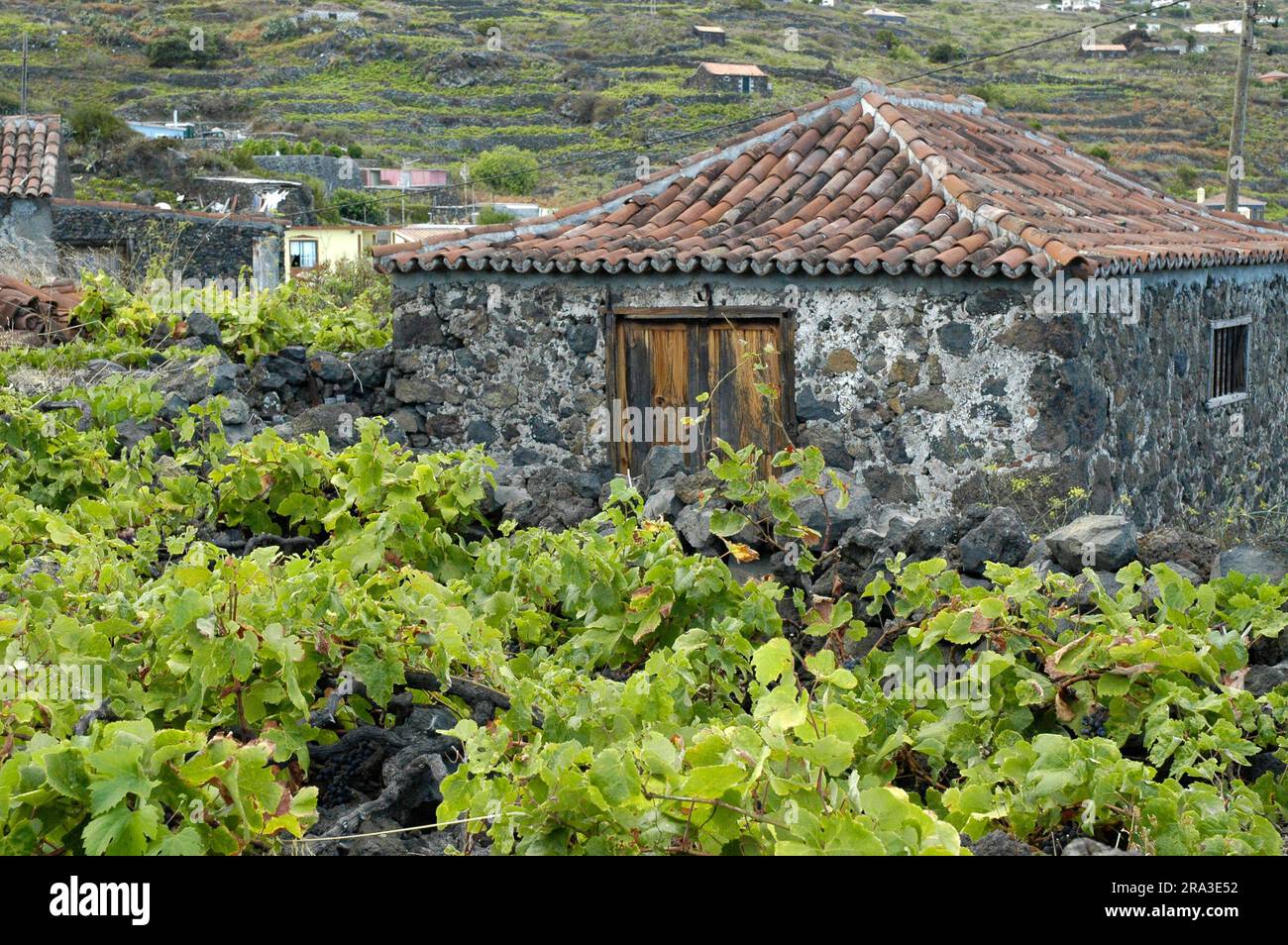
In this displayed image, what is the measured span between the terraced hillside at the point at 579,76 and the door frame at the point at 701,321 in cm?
3293

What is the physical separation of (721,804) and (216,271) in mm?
26798

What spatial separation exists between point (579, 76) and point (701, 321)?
174 ft

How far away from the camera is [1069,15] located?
285 ft

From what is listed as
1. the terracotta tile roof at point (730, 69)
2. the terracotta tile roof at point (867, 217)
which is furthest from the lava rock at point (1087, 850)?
the terracotta tile roof at point (730, 69)

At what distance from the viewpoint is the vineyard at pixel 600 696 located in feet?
9.98

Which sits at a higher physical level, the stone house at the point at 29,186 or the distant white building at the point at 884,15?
the distant white building at the point at 884,15

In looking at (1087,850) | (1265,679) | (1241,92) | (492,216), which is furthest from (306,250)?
(1087,850)

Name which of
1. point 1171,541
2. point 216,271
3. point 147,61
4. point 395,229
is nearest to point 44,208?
point 216,271

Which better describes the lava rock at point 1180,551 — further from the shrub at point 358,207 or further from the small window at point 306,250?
the shrub at point 358,207

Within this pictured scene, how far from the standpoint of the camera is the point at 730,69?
5825 centimetres

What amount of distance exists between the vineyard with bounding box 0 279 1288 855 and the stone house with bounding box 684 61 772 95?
52335 millimetres

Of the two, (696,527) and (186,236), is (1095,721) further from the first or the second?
(186,236)
